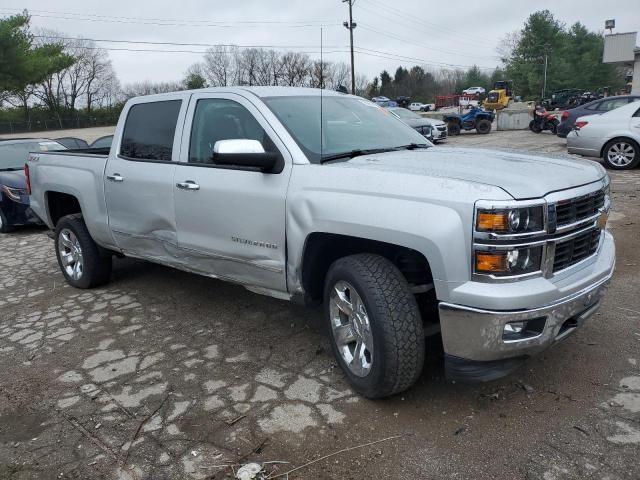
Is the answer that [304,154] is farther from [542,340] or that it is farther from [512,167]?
[542,340]

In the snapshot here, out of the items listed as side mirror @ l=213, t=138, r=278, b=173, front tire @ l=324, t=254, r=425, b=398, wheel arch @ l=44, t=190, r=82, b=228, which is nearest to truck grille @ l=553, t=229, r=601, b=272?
front tire @ l=324, t=254, r=425, b=398

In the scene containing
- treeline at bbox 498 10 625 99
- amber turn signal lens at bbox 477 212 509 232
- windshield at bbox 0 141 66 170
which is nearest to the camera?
amber turn signal lens at bbox 477 212 509 232

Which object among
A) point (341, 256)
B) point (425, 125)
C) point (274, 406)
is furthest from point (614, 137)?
point (274, 406)

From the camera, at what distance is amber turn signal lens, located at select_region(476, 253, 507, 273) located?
2566mm

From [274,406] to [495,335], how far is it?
1375mm

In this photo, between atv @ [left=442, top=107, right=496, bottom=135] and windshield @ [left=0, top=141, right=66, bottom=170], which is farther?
atv @ [left=442, top=107, right=496, bottom=135]

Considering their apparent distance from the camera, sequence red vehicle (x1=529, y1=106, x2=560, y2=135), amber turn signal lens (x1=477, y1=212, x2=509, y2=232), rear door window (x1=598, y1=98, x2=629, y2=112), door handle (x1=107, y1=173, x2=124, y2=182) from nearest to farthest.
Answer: amber turn signal lens (x1=477, y1=212, x2=509, y2=232) < door handle (x1=107, y1=173, x2=124, y2=182) < rear door window (x1=598, y1=98, x2=629, y2=112) < red vehicle (x1=529, y1=106, x2=560, y2=135)

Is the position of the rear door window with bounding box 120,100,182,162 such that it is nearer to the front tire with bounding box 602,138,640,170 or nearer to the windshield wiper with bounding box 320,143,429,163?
the windshield wiper with bounding box 320,143,429,163

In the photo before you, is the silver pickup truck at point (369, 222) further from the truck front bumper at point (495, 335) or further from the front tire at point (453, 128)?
the front tire at point (453, 128)

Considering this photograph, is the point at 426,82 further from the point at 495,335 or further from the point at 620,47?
the point at 495,335

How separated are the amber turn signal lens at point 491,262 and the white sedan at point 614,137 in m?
10.3

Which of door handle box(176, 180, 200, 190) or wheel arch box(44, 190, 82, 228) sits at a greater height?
door handle box(176, 180, 200, 190)

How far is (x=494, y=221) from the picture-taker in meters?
2.53

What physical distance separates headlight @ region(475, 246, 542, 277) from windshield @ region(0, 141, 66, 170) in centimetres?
870
